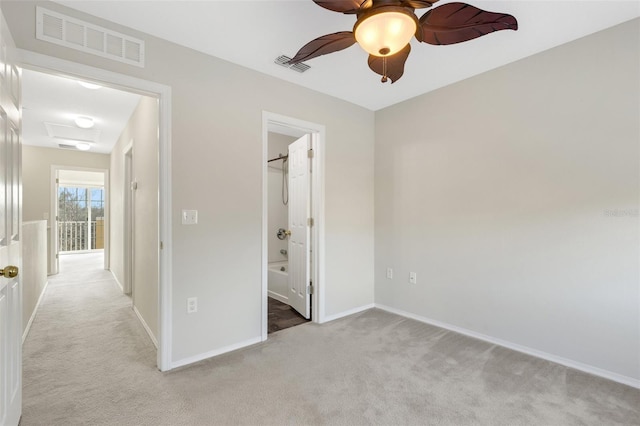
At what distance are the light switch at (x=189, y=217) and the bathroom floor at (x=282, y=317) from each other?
4.60 ft

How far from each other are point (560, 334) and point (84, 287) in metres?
6.24

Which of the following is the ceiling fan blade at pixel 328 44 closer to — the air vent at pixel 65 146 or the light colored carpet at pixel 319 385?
the light colored carpet at pixel 319 385

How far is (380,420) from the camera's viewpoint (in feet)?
5.71

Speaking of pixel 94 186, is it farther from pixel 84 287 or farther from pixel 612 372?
pixel 612 372

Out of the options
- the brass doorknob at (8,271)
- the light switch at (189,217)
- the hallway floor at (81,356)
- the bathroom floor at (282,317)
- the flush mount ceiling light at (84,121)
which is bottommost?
the bathroom floor at (282,317)

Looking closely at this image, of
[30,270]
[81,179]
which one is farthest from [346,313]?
[81,179]

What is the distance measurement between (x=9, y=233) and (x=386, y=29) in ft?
6.94

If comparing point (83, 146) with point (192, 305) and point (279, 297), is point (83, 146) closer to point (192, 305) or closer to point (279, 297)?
point (279, 297)

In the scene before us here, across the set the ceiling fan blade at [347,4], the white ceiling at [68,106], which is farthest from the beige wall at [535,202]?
the white ceiling at [68,106]

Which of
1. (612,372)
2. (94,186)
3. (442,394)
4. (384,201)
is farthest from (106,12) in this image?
(94,186)

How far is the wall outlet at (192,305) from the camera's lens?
7.91ft

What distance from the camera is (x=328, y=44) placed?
175 cm

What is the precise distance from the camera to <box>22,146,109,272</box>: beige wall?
575 centimetres

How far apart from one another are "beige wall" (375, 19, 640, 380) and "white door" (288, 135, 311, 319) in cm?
111
